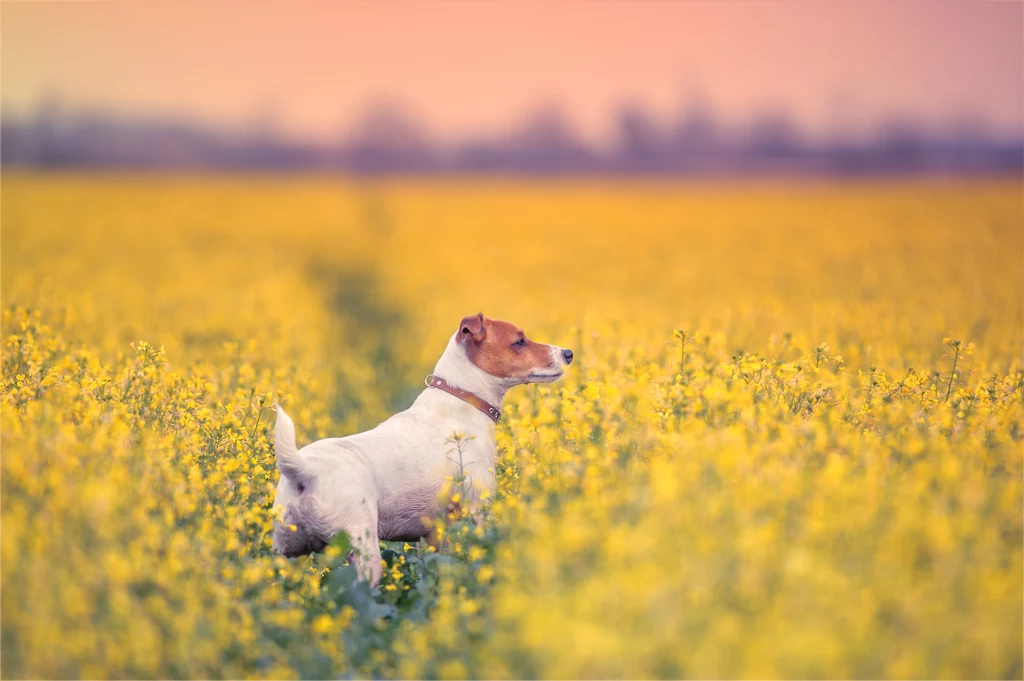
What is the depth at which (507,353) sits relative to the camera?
21.8 ft

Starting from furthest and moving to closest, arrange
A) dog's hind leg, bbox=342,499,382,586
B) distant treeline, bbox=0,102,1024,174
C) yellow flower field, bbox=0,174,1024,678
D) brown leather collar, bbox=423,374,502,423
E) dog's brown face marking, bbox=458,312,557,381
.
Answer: distant treeline, bbox=0,102,1024,174 → dog's brown face marking, bbox=458,312,557,381 → brown leather collar, bbox=423,374,502,423 → dog's hind leg, bbox=342,499,382,586 → yellow flower field, bbox=0,174,1024,678

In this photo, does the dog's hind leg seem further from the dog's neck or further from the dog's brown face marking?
the dog's brown face marking

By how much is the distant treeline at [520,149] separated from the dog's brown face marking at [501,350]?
32716 millimetres

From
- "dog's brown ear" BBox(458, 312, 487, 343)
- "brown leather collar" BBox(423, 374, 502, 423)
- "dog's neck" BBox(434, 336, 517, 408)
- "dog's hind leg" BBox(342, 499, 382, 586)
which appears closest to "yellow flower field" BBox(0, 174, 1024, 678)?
"dog's hind leg" BBox(342, 499, 382, 586)

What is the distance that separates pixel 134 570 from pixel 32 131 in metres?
87.1

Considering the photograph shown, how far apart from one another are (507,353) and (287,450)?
6.68 feet

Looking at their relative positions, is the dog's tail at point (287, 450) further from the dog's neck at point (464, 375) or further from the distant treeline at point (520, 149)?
the distant treeline at point (520, 149)

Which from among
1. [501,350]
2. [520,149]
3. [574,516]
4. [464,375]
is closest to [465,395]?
[464,375]

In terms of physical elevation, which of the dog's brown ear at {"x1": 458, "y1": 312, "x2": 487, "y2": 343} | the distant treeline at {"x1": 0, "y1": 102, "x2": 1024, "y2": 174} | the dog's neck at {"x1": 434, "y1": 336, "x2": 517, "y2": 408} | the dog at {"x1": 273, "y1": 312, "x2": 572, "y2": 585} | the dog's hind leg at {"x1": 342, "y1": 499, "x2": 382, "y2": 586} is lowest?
the dog's hind leg at {"x1": 342, "y1": 499, "x2": 382, "y2": 586}

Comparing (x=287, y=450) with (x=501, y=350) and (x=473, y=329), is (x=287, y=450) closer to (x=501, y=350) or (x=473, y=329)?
(x=473, y=329)

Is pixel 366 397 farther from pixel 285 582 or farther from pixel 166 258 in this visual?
pixel 166 258

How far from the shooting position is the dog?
5.37 m

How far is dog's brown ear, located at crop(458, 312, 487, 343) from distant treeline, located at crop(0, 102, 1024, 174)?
108 feet

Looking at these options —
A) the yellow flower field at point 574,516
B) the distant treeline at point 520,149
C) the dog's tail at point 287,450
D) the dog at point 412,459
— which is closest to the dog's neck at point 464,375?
the dog at point 412,459
